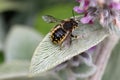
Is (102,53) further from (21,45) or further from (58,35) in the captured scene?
(21,45)

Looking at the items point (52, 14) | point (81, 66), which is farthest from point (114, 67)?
point (52, 14)

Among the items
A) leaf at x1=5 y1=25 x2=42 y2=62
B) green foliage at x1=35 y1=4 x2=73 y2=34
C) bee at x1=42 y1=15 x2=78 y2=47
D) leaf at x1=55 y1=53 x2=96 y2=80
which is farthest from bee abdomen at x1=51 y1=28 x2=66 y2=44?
green foliage at x1=35 y1=4 x2=73 y2=34

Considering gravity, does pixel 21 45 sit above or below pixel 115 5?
above

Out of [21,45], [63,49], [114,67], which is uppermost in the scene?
[21,45]

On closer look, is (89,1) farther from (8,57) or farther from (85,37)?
(8,57)

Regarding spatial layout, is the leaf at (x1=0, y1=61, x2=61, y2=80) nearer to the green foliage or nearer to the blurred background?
the blurred background

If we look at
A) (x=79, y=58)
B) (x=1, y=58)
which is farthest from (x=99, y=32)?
(x=1, y=58)

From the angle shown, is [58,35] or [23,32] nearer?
[58,35]
